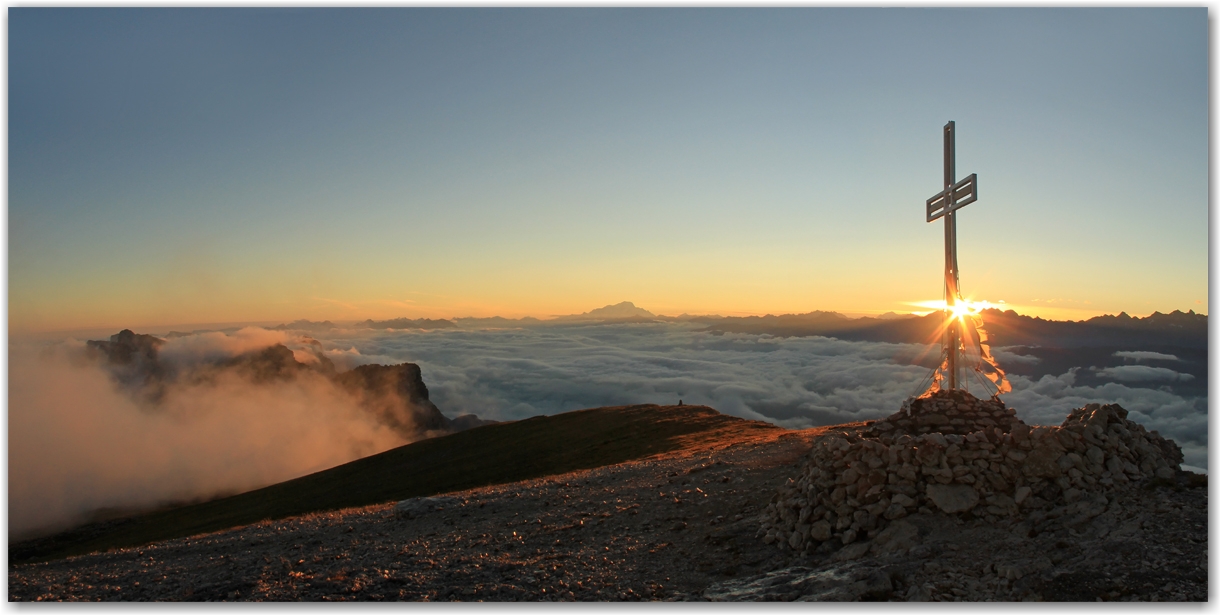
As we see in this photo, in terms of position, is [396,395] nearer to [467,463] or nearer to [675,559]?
[467,463]

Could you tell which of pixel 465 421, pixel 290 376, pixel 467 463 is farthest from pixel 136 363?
Answer: pixel 467 463

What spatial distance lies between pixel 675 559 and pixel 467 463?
76.6 ft

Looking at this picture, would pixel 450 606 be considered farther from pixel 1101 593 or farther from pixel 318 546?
pixel 1101 593

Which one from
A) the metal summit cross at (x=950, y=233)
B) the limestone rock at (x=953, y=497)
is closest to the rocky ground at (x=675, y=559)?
the limestone rock at (x=953, y=497)

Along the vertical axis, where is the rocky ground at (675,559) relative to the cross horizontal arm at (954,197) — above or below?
below

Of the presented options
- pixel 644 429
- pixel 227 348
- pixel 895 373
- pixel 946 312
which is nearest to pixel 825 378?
pixel 895 373

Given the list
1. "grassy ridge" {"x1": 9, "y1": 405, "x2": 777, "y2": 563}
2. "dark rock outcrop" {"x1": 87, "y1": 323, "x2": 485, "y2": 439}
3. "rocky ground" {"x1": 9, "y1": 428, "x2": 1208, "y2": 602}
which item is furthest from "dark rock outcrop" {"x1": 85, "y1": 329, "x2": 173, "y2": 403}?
"rocky ground" {"x1": 9, "y1": 428, "x2": 1208, "y2": 602}

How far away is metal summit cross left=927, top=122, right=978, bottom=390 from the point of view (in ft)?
35.4

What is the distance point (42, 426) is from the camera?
306ft

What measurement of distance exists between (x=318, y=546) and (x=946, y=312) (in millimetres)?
11189

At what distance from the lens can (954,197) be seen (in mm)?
10891

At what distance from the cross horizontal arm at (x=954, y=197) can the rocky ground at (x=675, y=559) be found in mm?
4547

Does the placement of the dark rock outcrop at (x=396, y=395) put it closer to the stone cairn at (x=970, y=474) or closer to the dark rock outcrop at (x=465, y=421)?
the dark rock outcrop at (x=465, y=421)

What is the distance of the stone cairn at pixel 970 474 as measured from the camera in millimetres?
8852
